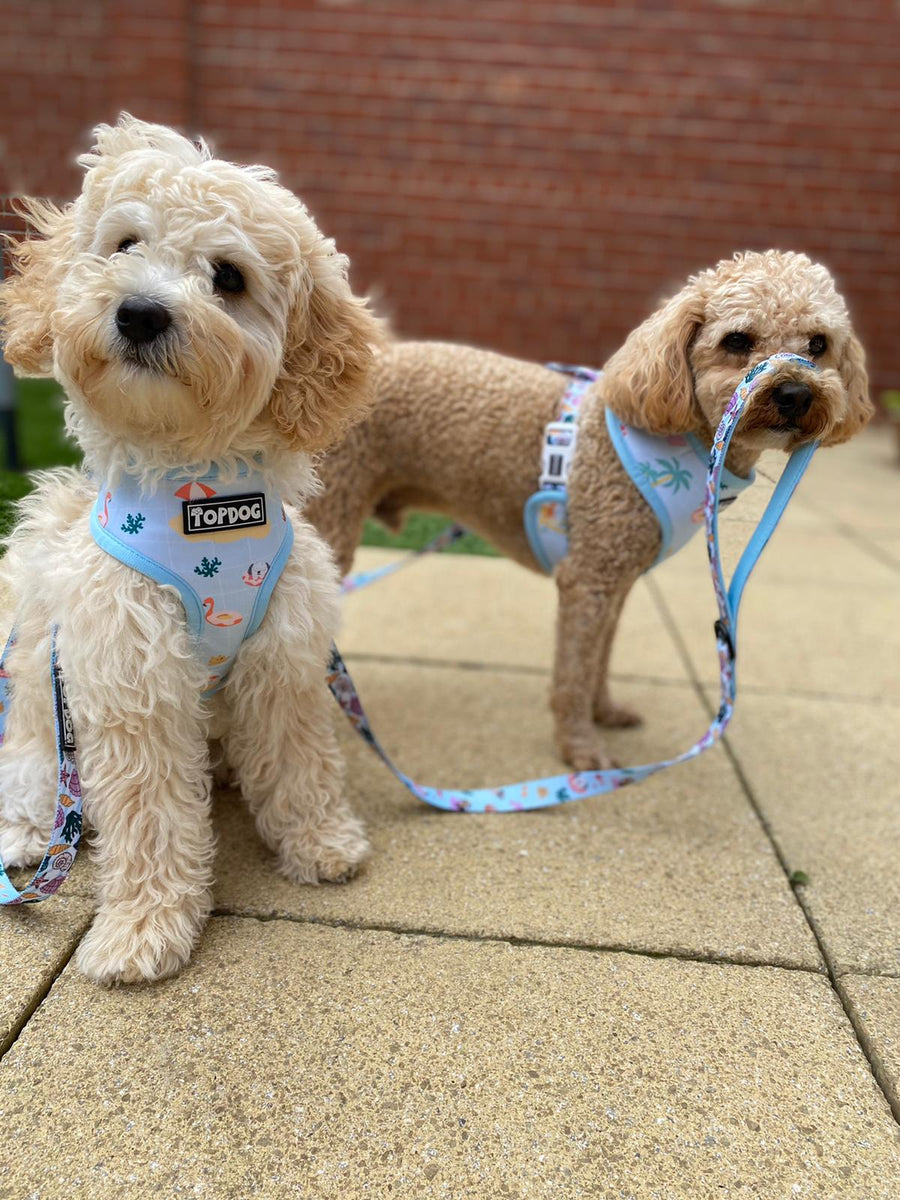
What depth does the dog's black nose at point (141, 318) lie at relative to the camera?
5.75ft

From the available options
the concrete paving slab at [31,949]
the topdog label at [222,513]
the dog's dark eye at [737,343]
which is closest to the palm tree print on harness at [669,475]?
the dog's dark eye at [737,343]

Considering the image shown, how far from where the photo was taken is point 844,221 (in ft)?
30.5

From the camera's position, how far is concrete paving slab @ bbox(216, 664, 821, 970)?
2.25 metres

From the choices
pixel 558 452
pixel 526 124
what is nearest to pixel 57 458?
pixel 558 452

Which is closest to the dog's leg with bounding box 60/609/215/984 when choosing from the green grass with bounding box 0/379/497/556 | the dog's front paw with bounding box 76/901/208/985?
the dog's front paw with bounding box 76/901/208/985

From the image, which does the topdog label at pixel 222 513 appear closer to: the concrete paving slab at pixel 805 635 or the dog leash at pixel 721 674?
the dog leash at pixel 721 674

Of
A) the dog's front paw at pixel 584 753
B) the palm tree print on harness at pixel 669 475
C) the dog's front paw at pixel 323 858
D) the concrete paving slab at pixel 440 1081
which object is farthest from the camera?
the dog's front paw at pixel 584 753

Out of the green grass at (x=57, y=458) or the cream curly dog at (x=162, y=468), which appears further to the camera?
the green grass at (x=57, y=458)

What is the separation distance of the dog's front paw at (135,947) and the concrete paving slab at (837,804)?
162cm

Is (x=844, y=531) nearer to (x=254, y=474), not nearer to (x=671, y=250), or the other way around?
(x=671, y=250)

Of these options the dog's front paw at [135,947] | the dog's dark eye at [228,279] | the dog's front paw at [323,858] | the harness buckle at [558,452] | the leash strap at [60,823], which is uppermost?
the dog's dark eye at [228,279]

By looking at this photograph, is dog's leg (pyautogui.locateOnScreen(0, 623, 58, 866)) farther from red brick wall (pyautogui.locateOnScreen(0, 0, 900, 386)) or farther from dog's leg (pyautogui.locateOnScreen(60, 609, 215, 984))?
red brick wall (pyautogui.locateOnScreen(0, 0, 900, 386))

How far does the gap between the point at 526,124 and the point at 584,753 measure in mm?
8074

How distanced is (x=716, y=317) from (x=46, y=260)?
1780 mm
